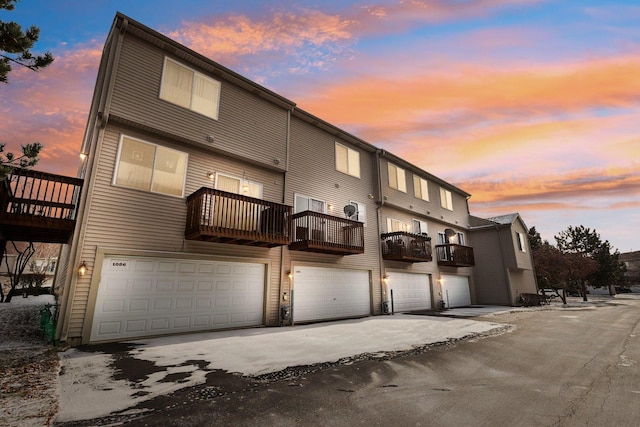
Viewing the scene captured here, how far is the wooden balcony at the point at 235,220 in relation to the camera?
29.5 feet

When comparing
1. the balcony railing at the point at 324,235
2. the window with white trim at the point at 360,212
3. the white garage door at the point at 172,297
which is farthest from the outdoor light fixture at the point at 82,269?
the window with white trim at the point at 360,212

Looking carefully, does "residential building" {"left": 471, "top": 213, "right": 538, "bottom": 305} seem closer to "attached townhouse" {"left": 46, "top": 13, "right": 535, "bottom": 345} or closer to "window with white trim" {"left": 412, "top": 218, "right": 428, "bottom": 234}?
"window with white trim" {"left": 412, "top": 218, "right": 428, "bottom": 234}

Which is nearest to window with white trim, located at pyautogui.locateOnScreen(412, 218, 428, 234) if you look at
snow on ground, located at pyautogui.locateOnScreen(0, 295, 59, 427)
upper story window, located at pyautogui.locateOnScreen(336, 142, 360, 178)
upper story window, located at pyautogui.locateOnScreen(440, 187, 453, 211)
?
upper story window, located at pyautogui.locateOnScreen(440, 187, 453, 211)

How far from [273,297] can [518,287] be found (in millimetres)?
21664

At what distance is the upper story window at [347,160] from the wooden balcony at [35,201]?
11.2 meters

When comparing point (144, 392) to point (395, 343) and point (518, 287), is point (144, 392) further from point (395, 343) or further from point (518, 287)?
point (518, 287)

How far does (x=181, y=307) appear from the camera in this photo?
9.00 metres

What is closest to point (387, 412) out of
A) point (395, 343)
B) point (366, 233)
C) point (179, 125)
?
point (395, 343)

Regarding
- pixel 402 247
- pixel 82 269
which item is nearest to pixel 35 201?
pixel 82 269

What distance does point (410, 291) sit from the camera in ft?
57.6

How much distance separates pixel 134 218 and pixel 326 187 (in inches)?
335

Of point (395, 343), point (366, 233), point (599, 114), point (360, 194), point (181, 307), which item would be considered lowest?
point (395, 343)

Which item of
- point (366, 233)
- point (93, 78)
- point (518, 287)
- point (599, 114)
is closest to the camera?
point (93, 78)

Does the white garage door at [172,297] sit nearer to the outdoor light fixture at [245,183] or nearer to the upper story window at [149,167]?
the upper story window at [149,167]
